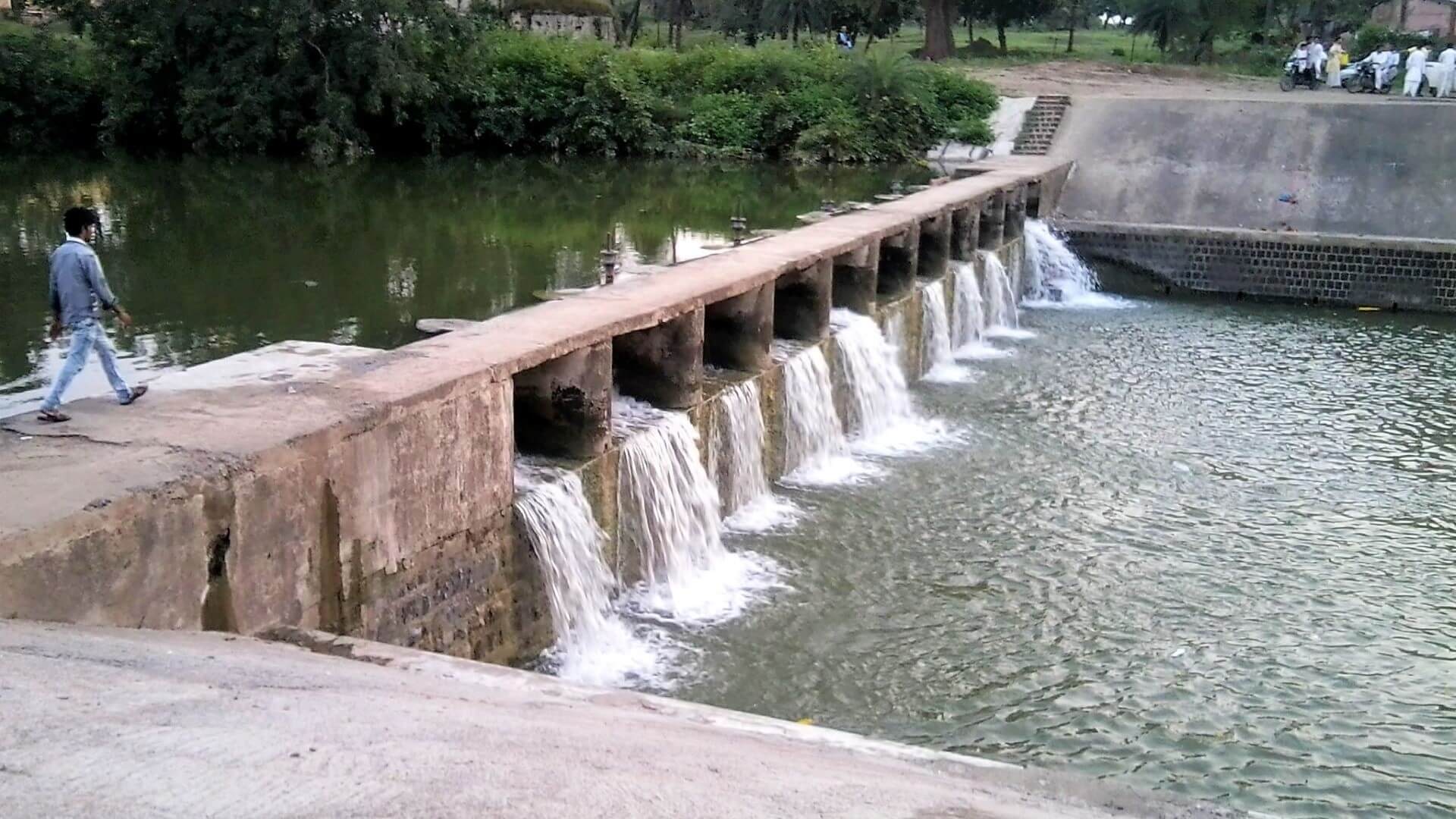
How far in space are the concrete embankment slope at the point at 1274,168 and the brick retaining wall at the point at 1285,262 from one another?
1040 mm

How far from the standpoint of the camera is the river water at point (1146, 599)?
771 cm

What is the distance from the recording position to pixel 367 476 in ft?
23.9

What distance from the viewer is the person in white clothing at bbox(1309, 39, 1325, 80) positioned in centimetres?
3341

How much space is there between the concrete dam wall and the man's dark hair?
19.1 meters

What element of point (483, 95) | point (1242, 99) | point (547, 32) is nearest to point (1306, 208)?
point (1242, 99)

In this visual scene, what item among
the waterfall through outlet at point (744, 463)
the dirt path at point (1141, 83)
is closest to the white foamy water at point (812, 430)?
the waterfall through outlet at point (744, 463)

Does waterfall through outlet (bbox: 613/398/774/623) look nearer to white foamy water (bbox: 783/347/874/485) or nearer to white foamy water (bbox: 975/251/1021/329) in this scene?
white foamy water (bbox: 783/347/874/485)

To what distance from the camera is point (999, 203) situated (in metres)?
21.5

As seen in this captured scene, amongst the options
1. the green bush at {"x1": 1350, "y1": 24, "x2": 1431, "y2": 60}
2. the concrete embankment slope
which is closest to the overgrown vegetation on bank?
the concrete embankment slope

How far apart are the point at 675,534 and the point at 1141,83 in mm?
29562

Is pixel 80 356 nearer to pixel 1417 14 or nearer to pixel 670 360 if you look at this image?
pixel 670 360

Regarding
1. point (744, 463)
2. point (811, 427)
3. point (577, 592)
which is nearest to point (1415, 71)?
point (811, 427)

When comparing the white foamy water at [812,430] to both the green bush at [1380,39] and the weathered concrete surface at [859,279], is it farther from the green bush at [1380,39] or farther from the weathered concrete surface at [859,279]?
the green bush at [1380,39]

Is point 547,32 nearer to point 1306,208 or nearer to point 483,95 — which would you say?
point 483,95
